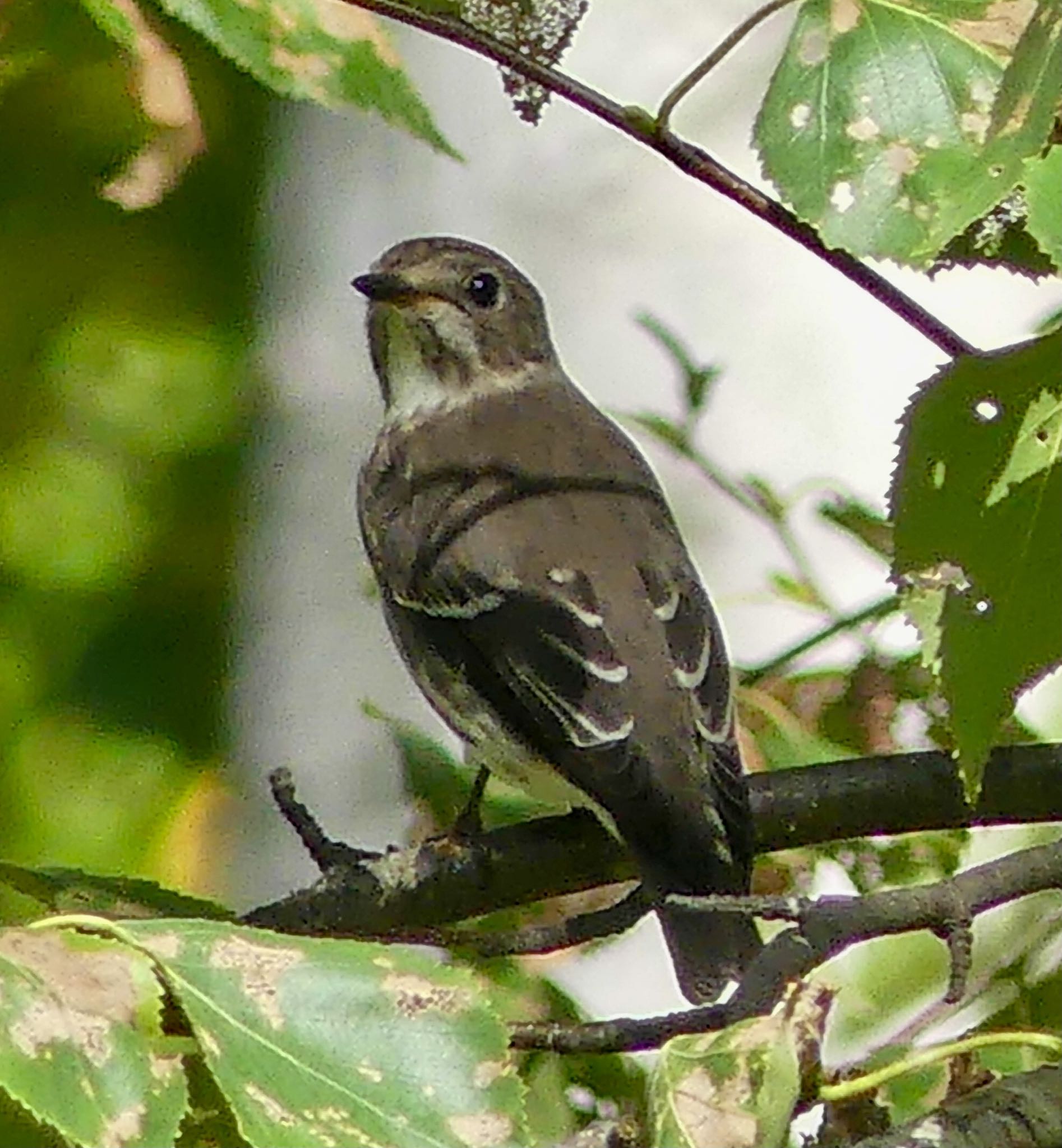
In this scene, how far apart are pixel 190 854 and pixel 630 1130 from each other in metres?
3.34

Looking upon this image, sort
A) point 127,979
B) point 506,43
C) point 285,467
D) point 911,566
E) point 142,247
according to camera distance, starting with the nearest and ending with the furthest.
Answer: point 127,979 → point 911,566 → point 506,43 → point 142,247 → point 285,467

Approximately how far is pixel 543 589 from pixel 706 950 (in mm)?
427

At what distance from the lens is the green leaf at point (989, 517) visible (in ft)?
4.25

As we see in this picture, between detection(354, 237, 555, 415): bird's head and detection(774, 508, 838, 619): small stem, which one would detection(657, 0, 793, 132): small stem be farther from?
detection(354, 237, 555, 415): bird's head

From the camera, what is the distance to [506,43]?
145 centimetres

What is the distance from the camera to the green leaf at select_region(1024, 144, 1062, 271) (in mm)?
1141

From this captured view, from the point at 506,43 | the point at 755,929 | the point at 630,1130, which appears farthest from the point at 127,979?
the point at 755,929

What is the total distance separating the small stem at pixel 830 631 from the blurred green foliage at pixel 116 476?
199 centimetres

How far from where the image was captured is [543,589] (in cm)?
235

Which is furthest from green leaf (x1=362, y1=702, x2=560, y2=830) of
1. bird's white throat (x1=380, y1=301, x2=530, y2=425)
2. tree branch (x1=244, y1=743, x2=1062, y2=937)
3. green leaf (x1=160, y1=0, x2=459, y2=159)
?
bird's white throat (x1=380, y1=301, x2=530, y2=425)

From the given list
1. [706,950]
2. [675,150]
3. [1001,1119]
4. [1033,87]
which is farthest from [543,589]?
[1033,87]

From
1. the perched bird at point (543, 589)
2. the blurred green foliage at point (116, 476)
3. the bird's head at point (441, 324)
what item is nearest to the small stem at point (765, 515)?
the perched bird at point (543, 589)

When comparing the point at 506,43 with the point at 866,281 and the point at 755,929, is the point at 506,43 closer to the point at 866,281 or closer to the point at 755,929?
the point at 866,281

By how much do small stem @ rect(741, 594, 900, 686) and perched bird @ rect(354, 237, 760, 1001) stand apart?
0.06 meters
